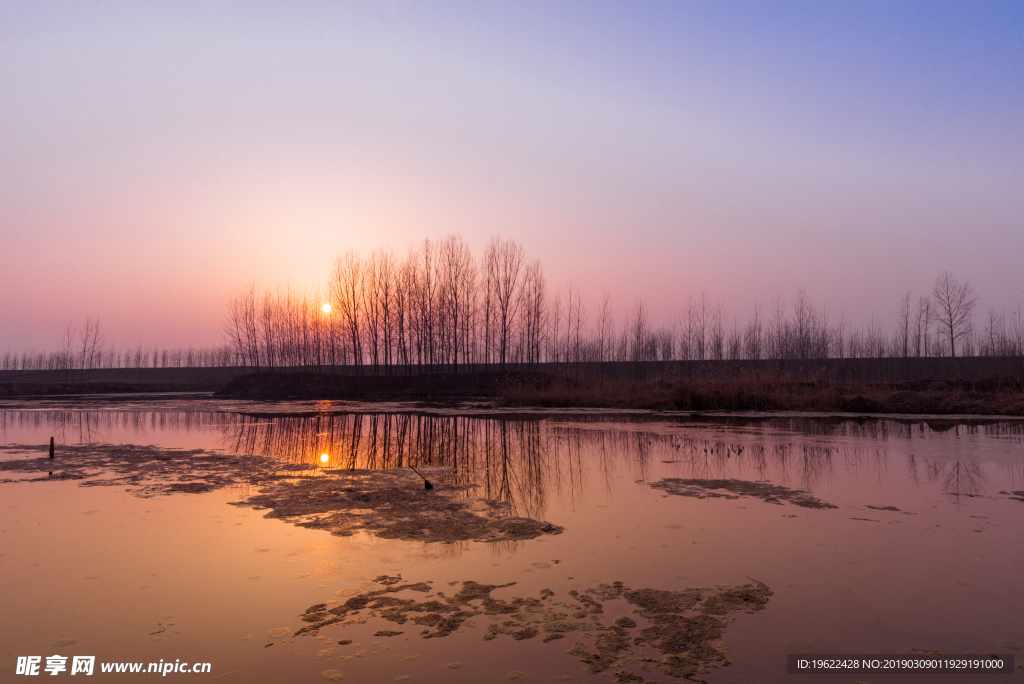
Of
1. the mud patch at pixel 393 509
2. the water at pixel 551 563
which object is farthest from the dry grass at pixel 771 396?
the mud patch at pixel 393 509

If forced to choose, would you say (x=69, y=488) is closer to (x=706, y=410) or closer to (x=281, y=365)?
(x=706, y=410)

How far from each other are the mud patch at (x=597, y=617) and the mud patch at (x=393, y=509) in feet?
4.75

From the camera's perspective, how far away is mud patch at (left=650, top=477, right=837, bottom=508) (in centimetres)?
743

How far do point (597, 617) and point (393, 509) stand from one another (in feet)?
12.3

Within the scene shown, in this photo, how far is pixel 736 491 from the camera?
26.2ft

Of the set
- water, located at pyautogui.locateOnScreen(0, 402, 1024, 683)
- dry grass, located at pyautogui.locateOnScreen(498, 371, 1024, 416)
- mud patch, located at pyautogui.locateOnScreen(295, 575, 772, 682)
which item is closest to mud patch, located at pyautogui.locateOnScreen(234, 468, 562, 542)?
water, located at pyautogui.locateOnScreen(0, 402, 1024, 683)

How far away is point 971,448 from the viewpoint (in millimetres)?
11477

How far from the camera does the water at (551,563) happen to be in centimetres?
357

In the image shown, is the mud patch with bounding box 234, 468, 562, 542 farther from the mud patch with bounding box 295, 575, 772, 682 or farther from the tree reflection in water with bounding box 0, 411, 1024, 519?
the mud patch with bounding box 295, 575, 772, 682

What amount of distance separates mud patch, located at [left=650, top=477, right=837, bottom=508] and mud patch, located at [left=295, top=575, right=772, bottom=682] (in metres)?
3.20

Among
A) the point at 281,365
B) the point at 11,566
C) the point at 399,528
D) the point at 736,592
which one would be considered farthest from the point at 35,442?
the point at 281,365

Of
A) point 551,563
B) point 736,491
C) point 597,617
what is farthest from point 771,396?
point 597,617

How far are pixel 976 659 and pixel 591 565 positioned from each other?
2.62 m

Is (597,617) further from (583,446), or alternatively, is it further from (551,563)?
(583,446)
